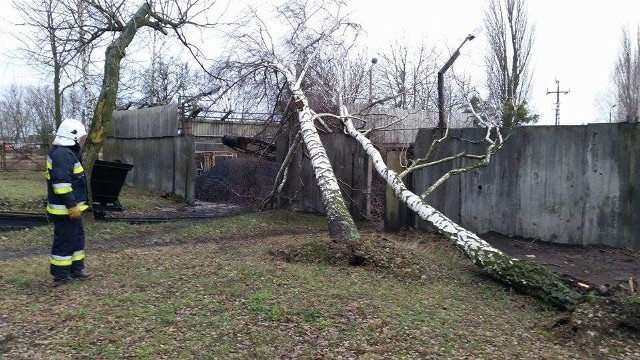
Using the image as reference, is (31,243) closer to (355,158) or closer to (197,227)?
(197,227)

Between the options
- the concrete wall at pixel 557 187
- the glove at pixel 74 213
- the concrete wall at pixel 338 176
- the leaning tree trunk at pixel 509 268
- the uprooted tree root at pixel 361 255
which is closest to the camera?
the leaning tree trunk at pixel 509 268

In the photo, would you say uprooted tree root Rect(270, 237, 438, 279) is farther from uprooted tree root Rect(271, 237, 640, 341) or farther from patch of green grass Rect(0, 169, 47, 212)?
patch of green grass Rect(0, 169, 47, 212)

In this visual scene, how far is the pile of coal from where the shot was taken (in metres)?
14.1

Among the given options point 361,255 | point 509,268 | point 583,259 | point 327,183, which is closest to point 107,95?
point 327,183

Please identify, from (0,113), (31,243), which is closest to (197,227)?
(31,243)

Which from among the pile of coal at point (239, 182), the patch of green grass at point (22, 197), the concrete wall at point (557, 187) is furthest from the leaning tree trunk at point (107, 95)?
the concrete wall at point (557, 187)

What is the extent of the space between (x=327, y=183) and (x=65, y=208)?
387 cm

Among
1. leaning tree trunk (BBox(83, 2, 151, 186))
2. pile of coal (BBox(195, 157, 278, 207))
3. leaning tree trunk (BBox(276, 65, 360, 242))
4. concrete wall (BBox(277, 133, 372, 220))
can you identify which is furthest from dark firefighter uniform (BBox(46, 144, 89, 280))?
pile of coal (BBox(195, 157, 278, 207))

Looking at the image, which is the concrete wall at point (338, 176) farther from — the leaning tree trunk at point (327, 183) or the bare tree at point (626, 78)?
the bare tree at point (626, 78)

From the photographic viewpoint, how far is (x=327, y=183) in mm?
8898

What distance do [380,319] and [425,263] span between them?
2279mm

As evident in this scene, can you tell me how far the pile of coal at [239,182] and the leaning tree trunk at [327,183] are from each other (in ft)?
10.0

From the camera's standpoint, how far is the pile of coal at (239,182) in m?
14.1

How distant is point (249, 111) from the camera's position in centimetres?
1384
